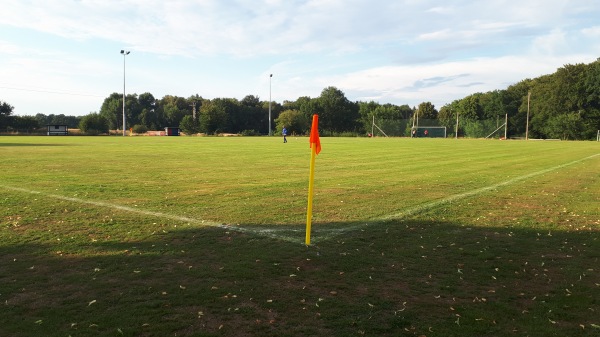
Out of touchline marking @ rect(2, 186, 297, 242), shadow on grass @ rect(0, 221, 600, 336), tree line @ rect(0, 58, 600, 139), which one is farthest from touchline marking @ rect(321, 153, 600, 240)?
tree line @ rect(0, 58, 600, 139)

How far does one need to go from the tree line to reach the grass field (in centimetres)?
8227

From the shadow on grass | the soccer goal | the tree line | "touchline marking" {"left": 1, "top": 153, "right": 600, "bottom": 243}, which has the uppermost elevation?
the tree line

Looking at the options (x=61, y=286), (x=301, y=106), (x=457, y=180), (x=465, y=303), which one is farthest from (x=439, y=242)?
(x=301, y=106)

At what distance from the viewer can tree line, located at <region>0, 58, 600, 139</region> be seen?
8212 cm

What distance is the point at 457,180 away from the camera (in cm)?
1390

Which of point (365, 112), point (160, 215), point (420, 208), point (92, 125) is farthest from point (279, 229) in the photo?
point (365, 112)

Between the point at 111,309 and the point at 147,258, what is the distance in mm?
1510

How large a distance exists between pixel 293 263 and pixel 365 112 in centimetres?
11641

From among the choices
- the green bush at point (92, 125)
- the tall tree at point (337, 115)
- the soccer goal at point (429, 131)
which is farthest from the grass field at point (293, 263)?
the tall tree at point (337, 115)

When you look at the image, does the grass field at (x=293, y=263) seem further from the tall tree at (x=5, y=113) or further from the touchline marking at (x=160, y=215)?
the tall tree at (x=5, y=113)

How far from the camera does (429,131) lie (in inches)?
3378

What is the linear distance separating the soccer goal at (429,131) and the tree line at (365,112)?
298 cm

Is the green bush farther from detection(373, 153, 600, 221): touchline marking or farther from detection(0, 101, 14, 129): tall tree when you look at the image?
detection(373, 153, 600, 221): touchline marking

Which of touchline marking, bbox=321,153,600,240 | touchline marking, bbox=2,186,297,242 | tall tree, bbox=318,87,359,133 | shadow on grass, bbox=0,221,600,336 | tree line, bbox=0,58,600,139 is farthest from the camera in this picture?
tall tree, bbox=318,87,359,133
